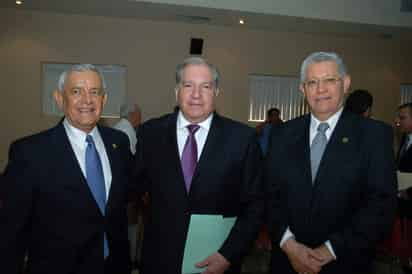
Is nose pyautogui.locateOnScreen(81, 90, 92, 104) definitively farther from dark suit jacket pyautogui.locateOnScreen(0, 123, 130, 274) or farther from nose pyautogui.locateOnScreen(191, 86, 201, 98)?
nose pyautogui.locateOnScreen(191, 86, 201, 98)

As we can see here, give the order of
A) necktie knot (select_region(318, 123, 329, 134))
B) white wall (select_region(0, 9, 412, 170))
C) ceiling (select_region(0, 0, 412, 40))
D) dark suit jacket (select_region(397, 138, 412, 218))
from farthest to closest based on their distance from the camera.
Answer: white wall (select_region(0, 9, 412, 170)) → ceiling (select_region(0, 0, 412, 40)) → dark suit jacket (select_region(397, 138, 412, 218)) → necktie knot (select_region(318, 123, 329, 134))

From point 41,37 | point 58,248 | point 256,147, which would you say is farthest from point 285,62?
point 58,248

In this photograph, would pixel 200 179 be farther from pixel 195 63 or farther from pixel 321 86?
pixel 321 86

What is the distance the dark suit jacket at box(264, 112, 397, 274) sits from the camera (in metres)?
1.57

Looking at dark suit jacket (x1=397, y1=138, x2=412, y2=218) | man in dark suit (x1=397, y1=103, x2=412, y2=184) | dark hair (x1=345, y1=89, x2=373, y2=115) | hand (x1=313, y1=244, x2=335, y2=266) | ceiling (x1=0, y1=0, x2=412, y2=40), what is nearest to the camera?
hand (x1=313, y1=244, x2=335, y2=266)

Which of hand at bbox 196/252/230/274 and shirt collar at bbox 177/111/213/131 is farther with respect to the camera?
shirt collar at bbox 177/111/213/131

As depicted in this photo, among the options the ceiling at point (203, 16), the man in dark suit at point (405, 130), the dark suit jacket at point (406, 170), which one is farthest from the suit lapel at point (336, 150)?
the ceiling at point (203, 16)

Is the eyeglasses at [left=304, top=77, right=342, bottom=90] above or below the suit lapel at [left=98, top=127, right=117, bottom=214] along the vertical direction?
above

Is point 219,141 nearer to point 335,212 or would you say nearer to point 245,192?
point 245,192

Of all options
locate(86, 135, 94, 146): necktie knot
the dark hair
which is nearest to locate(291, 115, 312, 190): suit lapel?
locate(86, 135, 94, 146): necktie knot

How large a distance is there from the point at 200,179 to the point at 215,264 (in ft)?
1.23

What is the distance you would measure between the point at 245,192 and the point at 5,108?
20.2 feet

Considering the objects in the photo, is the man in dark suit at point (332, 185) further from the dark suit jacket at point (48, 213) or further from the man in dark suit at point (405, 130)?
the man in dark suit at point (405, 130)

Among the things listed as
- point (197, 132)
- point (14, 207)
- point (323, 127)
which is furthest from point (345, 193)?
point (14, 207)
